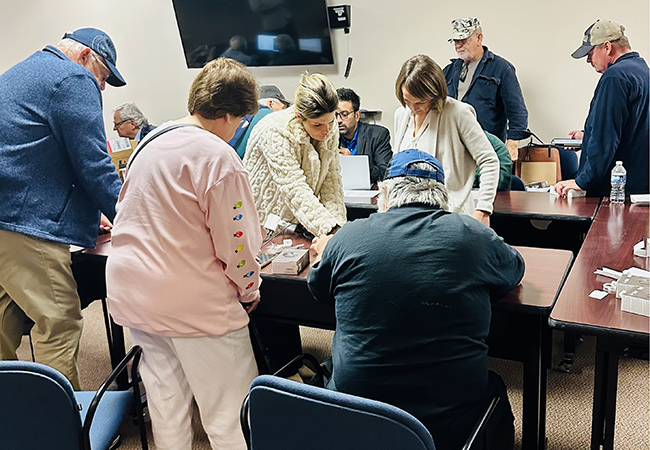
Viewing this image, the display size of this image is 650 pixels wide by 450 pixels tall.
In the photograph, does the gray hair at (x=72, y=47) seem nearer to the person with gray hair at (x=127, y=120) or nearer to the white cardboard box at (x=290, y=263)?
the white cardboard box at (x=290, y=263)

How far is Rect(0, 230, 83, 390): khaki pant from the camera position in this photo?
6.85 ft

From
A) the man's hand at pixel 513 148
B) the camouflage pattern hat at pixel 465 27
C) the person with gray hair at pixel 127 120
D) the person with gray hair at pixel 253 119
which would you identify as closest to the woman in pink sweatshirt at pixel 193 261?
the person with gray hair at pixel 253 119

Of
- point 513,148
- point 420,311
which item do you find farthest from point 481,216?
point 513,148

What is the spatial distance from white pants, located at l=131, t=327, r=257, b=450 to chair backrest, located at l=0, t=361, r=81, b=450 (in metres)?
0.33

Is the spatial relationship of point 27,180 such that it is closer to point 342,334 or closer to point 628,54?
point 342,334

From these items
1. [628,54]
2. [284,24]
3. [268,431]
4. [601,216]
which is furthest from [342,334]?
[284,24]

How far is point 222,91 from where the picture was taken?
1620 millimetres

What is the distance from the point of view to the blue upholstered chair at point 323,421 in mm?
1104

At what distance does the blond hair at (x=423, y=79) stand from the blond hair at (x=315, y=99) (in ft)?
1.11

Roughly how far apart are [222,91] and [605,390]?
1.39 meters

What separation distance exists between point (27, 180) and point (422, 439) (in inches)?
65.8

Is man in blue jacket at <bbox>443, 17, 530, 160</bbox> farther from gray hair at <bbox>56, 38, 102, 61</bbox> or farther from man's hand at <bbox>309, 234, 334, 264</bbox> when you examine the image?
gray hair at <bbox>56, 38, 102, 61</bbox>

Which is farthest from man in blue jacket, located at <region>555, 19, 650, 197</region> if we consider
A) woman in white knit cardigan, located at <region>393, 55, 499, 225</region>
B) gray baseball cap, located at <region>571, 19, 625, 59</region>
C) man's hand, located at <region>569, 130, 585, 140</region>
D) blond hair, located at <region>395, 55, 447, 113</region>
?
man's hand, located at <region>569, 130, 585, 140</region>

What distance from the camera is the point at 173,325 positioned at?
63.8 inches
